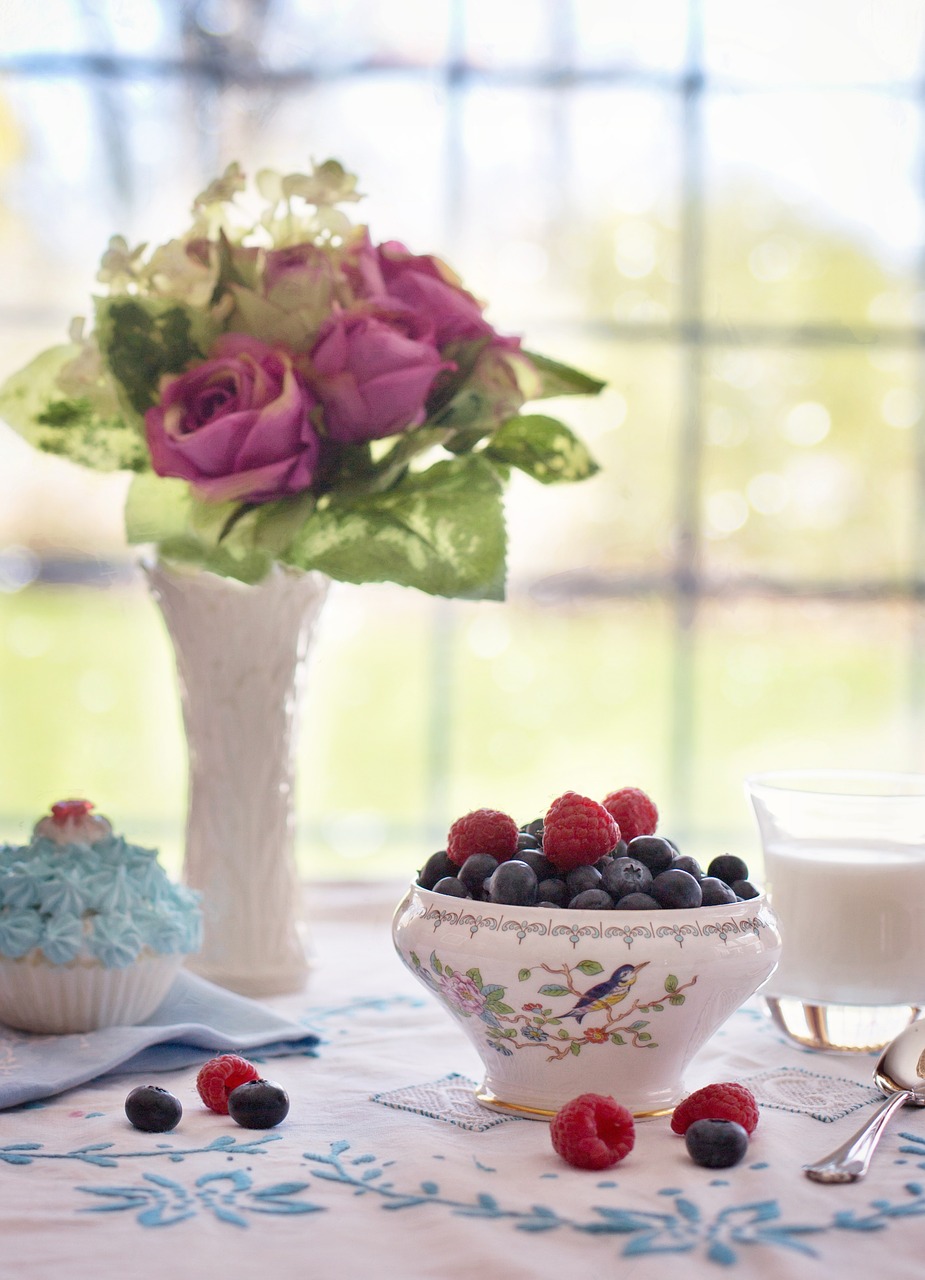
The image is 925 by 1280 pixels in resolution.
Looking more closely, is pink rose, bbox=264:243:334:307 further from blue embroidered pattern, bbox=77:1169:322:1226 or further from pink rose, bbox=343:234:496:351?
blue embroidered pattern, bbox=77:1169:322:1226

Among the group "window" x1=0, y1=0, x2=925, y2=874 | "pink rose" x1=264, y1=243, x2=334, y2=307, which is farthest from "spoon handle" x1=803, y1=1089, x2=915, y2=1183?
"window" x1=0, y1=0, x2=925, y2=874

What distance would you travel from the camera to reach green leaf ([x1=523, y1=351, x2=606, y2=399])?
0.99m

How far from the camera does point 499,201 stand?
124 inches

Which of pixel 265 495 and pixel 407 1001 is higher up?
pixel 265 495

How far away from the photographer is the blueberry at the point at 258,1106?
26.5 inches

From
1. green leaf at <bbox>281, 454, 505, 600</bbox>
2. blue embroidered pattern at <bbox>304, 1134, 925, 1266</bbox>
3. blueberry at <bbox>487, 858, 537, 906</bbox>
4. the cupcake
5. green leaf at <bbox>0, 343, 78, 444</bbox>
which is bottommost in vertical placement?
blue embroidered pattern at <bbox>304, 1134, 925, 1266</bbox>

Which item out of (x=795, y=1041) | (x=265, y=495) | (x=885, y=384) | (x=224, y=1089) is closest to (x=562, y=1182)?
(x=224, y=1089)

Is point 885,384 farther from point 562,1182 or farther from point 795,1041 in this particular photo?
point 562,1182

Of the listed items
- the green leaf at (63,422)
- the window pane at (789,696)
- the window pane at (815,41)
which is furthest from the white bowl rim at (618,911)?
the window pane at (815,41)

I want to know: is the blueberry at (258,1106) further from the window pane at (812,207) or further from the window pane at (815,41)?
the window pane at (815,41)

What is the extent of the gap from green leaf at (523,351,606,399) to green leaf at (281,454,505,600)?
0.12 m

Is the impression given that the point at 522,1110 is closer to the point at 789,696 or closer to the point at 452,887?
the point at 452,887

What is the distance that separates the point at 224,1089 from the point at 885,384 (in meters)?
2.94

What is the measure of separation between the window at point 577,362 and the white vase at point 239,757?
195 cm
